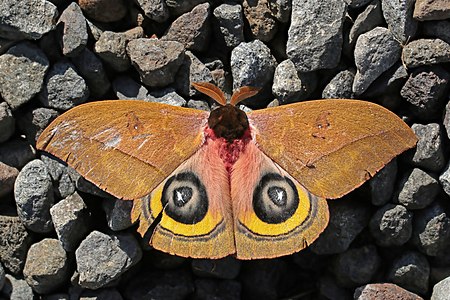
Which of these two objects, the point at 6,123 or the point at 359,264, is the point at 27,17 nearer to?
the point at 6,123

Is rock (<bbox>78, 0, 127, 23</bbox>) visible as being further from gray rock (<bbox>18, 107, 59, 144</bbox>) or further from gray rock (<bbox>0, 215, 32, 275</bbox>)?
gray rock (<bbox>0, 215, 32, 275</bbox>)

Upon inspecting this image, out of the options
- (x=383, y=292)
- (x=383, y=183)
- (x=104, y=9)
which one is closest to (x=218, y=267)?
(x=383, y=292)

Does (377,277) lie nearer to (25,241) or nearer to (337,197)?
(337,197)

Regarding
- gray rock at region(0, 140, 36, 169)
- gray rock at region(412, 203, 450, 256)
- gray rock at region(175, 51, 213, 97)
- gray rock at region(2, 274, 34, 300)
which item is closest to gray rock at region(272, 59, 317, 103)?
gray rock at region(175, 51, 213, 97)

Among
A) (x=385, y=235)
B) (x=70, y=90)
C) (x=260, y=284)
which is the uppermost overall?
(x=70, y=90)

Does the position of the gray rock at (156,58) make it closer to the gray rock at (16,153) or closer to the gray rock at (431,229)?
the gray rock at (16,153)

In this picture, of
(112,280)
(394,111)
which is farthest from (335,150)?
A: (112,280)

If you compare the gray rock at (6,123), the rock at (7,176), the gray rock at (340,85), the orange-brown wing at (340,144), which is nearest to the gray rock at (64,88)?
the gray rock at (6,123)
